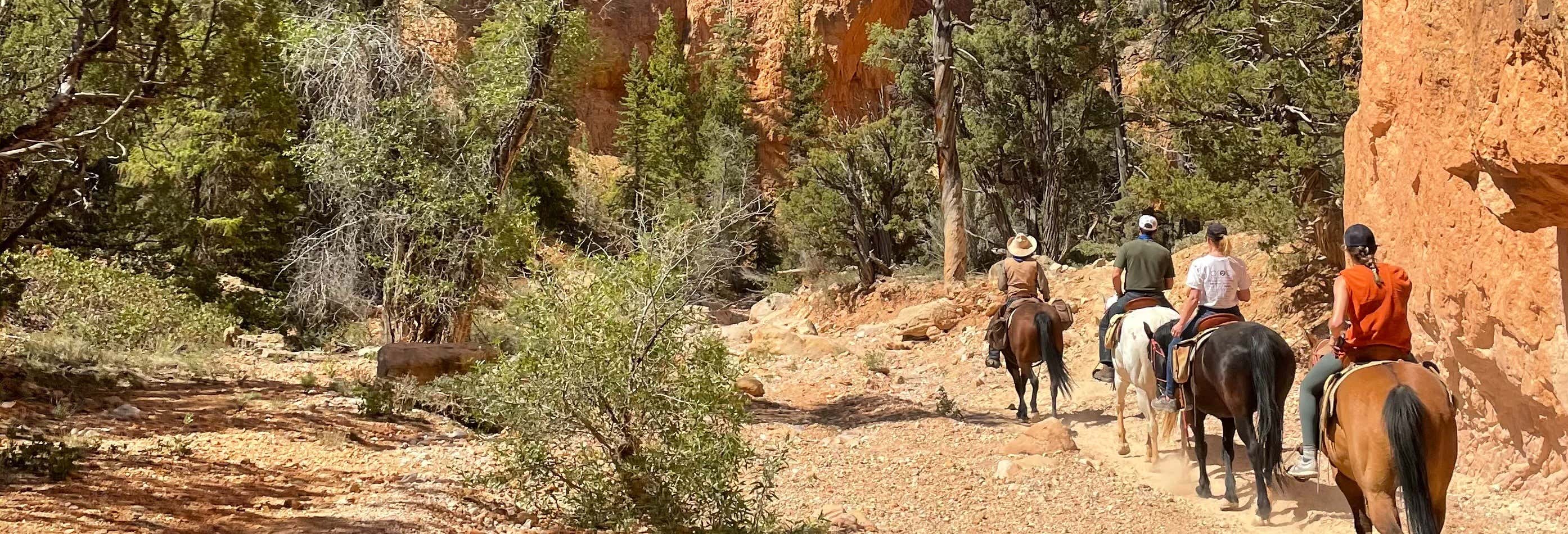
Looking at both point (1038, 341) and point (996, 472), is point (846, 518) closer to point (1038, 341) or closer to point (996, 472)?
point (996, 472)

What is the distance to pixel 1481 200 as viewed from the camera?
682 cm

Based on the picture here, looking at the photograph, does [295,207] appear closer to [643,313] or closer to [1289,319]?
[643,313]

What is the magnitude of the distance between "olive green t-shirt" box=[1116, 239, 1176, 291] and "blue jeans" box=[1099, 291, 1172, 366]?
0.13 ft

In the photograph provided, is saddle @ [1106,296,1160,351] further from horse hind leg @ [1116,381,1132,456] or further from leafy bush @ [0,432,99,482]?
leafy bush @ [0,432,99,482]

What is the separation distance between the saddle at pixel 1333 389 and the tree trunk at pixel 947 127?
15.9 metres

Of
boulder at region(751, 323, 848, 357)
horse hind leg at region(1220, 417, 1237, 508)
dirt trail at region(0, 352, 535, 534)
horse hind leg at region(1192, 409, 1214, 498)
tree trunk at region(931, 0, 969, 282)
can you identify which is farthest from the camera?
tree trunk at region(931, 0, 969, 282)

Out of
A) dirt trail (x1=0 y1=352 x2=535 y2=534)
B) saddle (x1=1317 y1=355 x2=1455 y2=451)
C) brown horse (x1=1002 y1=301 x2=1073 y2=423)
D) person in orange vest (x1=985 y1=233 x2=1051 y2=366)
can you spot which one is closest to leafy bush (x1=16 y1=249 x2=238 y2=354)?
dirt trail (x1=0 y1=352 x2=535 y2=534)

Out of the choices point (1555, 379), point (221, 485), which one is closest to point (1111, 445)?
point (1555, 379)

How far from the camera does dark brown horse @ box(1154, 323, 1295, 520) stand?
26.3 ft

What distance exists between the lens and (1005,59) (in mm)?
24656

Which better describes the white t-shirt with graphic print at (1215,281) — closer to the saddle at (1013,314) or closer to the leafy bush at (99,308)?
the saddle at (1013,314)

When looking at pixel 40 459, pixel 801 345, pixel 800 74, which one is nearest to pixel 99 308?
pixel 40 459

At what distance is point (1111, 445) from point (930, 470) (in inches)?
85.5

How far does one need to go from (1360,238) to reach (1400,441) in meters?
1.25
